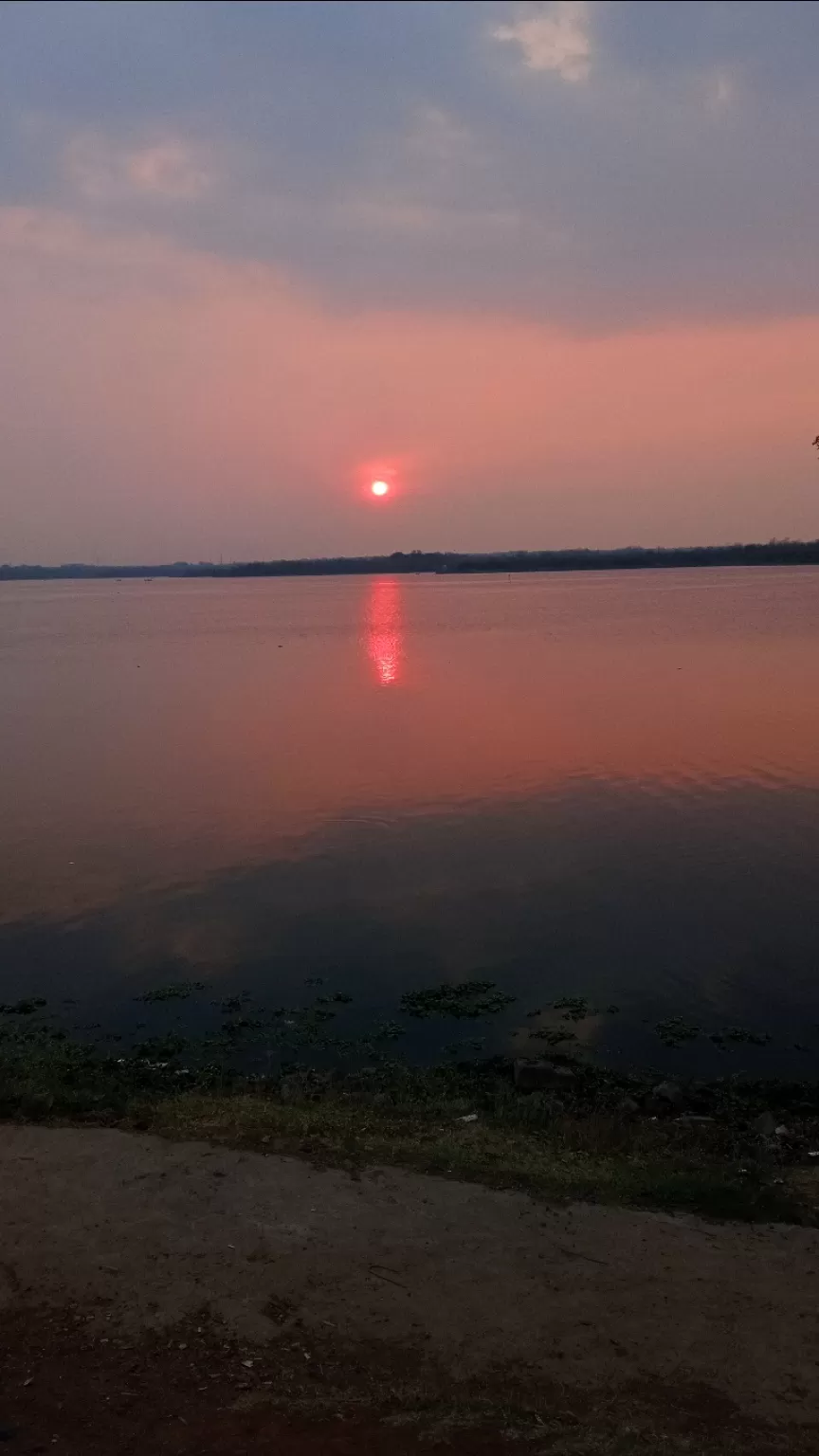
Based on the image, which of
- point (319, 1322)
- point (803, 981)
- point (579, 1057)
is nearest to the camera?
point (319, 1322)

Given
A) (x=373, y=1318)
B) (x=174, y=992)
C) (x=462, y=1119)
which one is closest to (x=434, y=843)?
(x=174, y=992)

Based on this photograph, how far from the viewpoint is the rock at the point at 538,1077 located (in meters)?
10.5

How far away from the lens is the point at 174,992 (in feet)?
44.0

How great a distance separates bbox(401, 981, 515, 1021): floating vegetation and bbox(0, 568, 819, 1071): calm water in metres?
0.27

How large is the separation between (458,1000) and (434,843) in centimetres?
668

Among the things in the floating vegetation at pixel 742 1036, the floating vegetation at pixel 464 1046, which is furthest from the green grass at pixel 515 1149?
the floating vegetation at pixel 742 1036

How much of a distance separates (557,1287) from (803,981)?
7839mm

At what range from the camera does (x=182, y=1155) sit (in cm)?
841

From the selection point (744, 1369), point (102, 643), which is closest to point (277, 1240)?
point (744, 1369)

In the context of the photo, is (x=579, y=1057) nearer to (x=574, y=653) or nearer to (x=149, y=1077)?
(x=149, y=1077)

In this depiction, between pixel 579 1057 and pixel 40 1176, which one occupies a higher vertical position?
pixel 40 1176

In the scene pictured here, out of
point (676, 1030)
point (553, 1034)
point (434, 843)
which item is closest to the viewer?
point (553, 1034)

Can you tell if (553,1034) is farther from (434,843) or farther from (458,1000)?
(434,843)

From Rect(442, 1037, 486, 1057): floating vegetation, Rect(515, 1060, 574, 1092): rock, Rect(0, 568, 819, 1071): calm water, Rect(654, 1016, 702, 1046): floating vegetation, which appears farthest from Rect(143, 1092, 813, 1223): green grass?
Rect(0, 568, 819, 1071): calm water
